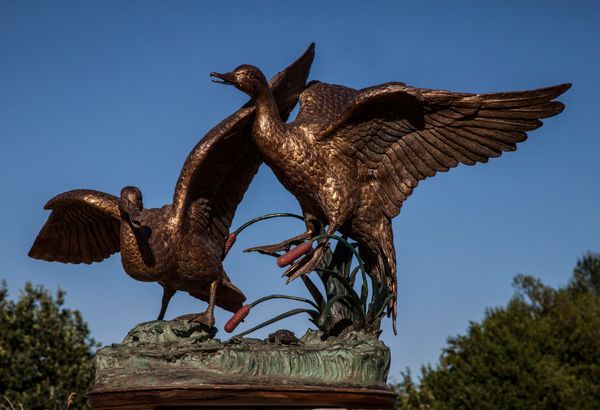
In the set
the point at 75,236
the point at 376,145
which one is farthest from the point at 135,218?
the point at 376,145

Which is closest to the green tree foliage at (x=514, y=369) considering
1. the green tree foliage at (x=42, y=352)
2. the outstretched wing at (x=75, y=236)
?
the green tree foliage at (x=42, y=352)

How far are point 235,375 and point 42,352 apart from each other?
9348mm

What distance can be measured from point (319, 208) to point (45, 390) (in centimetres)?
807

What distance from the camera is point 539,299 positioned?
38781mm

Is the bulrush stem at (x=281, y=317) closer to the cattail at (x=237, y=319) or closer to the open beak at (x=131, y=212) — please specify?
the cattail at (x=237, y=319)

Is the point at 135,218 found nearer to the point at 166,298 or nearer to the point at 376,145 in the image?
the point at 166,298

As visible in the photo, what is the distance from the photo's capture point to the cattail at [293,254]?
711cm

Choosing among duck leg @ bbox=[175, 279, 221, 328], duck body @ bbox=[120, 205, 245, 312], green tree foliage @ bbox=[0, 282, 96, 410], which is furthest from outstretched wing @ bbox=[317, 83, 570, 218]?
green tree foliage @ bbox=[0, 282, 96, 410]

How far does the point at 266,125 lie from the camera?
7.26m

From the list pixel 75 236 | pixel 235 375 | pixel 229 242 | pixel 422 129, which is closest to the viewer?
pixel 235 375

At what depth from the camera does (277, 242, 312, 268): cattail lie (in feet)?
23.3

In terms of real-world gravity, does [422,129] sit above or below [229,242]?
above

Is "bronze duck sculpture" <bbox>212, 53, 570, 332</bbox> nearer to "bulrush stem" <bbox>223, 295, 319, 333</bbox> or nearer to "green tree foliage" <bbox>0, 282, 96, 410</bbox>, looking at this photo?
"bulrush stem" <bbox>223, 295, 319, 333</bbox>

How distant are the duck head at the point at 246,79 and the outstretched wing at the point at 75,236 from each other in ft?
4.70
